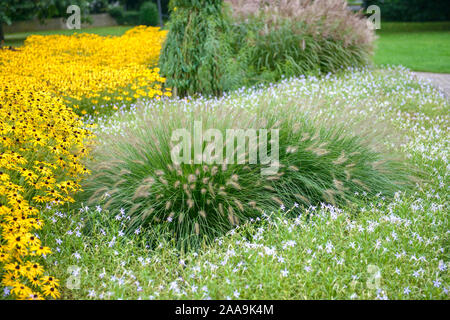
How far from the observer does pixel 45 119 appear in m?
4.13

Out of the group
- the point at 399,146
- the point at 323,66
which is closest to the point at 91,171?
the point at 399,146

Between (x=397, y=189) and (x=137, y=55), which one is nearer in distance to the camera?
(x=397, y=189)

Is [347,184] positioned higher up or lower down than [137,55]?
lower down

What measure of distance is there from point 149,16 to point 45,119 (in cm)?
2479

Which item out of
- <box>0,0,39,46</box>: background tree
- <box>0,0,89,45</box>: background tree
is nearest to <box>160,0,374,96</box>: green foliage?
<box>0,0,89,45</box>: background tree

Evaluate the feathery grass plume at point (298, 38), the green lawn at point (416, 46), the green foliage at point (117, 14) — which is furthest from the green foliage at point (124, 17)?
the feathery grass plume at point (298, 38)

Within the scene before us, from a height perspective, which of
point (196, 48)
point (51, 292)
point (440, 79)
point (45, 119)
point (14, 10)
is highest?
point (14, 10)

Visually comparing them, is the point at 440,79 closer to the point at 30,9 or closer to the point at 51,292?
the point at 51,292

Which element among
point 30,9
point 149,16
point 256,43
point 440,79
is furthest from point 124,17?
point 440,79

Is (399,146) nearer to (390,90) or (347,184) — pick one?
(347,184)

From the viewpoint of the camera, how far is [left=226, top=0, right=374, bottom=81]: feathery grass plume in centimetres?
907

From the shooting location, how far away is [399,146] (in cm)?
514

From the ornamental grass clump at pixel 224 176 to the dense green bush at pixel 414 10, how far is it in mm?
25158
